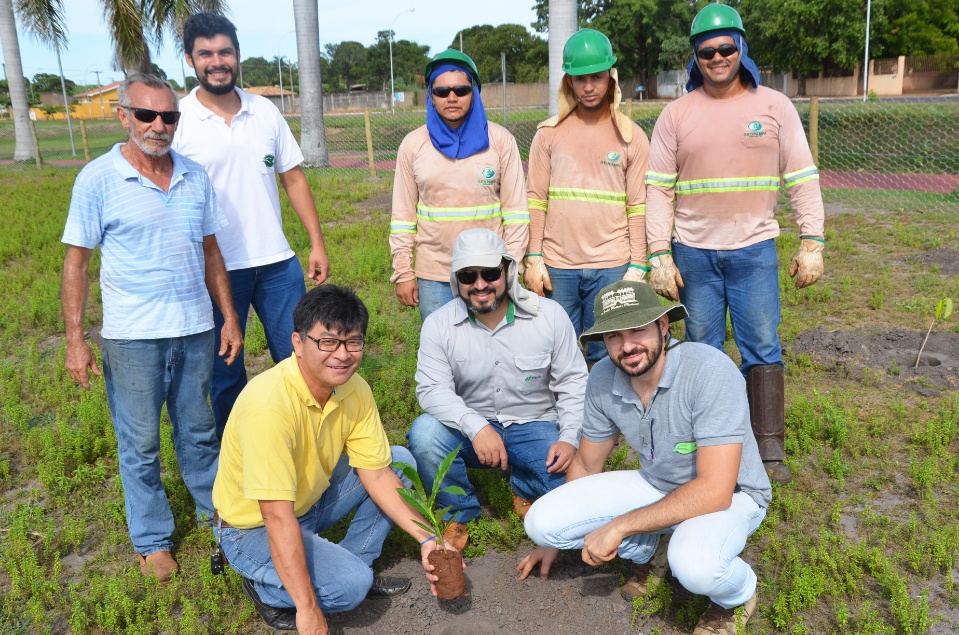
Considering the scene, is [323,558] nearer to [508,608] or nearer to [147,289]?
[508,608]

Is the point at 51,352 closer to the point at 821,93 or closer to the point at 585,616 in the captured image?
the point at 585,616

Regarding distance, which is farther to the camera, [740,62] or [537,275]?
[537,275]

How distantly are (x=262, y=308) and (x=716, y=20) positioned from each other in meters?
2.70

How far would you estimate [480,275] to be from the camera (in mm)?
3539

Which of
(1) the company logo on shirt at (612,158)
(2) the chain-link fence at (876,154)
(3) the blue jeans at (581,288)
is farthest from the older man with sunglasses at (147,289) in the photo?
(2) the chain-link fence at (876,154)

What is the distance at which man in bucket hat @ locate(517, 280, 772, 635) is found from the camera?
2.84 meters

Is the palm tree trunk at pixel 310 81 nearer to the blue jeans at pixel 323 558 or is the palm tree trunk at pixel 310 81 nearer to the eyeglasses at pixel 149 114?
the eyeglasses at pixel 149 114

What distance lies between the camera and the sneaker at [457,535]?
3578mm

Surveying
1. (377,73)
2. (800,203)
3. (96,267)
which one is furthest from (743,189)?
(377,73)

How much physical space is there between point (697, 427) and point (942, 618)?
1.22m

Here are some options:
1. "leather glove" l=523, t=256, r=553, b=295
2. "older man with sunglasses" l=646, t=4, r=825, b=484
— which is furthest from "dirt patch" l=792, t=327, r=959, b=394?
"leather glove" l=523, t=256, r=553, b=295

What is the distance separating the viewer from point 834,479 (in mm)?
4059

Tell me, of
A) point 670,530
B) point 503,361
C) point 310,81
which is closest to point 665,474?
point 670,530

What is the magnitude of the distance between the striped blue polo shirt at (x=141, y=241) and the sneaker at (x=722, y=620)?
2.40 meters
